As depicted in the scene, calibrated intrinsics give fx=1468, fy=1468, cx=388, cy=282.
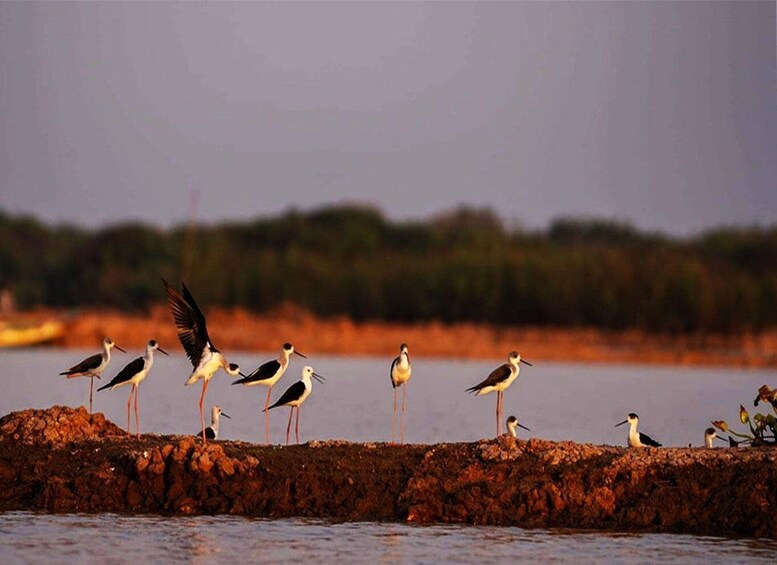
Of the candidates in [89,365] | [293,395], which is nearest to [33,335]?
[89,365]

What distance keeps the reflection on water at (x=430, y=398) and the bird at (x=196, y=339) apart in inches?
132

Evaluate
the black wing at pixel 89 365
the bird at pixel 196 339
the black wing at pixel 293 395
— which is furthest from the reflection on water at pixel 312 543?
the black wing at pixel 89 365

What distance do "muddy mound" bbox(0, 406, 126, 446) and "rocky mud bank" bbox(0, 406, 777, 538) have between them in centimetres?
37

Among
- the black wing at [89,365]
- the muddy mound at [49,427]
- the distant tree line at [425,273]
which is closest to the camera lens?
the muddy mound at [49,427]

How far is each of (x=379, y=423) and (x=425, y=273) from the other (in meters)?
25.9

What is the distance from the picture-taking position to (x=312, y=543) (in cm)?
1249

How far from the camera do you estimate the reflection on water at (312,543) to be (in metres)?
12.0

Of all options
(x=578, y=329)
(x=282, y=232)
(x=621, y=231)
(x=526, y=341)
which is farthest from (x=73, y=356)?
(x=621, y=231)

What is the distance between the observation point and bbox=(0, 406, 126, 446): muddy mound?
14.6m

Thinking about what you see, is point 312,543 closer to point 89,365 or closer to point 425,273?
point 89,365

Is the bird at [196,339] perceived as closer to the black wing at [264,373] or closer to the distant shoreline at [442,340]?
the black wing at [264,373]

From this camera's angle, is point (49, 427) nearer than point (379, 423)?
Yes

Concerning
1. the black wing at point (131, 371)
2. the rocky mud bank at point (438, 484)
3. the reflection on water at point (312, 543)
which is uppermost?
the black wing at point (131, 371)

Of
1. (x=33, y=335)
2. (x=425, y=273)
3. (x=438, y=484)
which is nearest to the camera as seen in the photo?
(x=438, y=484)
